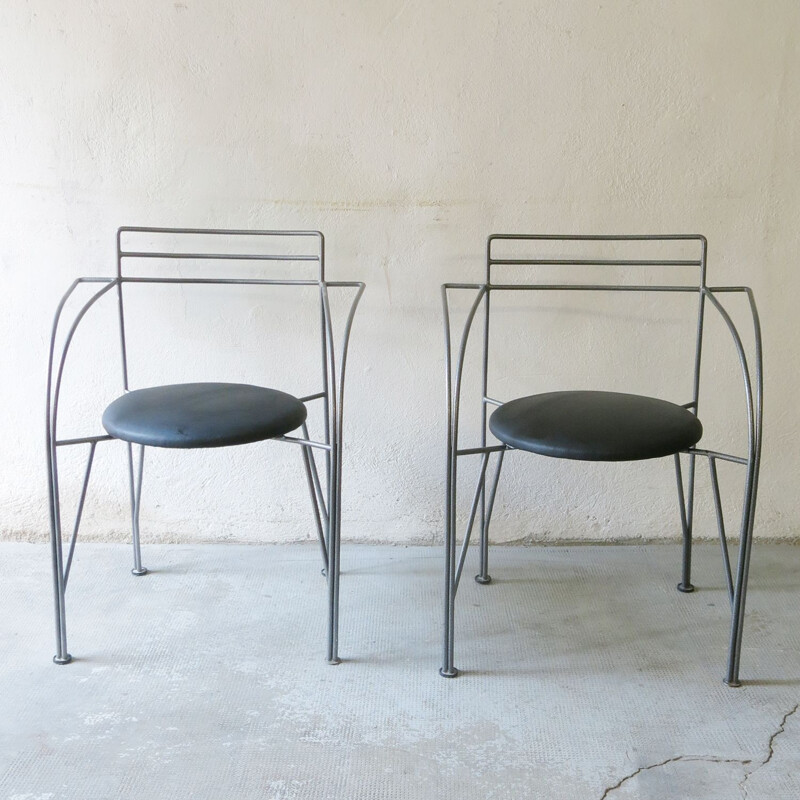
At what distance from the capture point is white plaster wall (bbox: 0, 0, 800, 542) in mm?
2221

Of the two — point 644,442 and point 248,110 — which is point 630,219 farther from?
point 248,110

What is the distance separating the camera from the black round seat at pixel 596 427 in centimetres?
171

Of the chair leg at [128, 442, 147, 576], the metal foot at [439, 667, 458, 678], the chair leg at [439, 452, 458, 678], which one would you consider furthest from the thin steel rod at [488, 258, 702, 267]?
the chair leg at [128, 442, 147, 576]

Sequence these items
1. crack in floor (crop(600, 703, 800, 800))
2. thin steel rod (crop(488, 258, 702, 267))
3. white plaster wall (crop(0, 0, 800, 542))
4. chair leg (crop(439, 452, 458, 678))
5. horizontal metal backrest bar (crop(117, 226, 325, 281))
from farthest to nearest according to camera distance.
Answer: horizontal metal backrest bar (crop(117, 226, 325, 281))
white plaster wall (crop(0, 0, 800, 542))
thin steel rod (crop(488, 258, 702, 267))
chair leg (crop(439, 452, 458, 678))
crack in floor (crop(600, 703, 800, 800))

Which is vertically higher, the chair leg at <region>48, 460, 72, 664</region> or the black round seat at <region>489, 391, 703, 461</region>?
the black round seat at <region>489, 391, 703, 461</region>

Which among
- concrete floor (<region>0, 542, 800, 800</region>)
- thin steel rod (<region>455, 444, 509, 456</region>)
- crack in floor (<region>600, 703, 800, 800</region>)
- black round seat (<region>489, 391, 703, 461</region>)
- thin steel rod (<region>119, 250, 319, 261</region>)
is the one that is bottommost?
concrete floor (<region>0, 542, 800, 800</region>)

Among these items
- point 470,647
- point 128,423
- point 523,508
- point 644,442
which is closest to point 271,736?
point 470,647

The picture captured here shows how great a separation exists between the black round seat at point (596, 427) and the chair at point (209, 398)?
0.39 metres

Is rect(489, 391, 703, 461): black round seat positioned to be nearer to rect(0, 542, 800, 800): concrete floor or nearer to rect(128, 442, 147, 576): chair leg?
rect(0, 542, 800, 800): concrete floor

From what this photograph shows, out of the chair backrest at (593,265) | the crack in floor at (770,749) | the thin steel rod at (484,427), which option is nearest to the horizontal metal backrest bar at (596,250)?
the chair backrest at (593,265)

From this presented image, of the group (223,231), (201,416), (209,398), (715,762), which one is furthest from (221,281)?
(715,762)

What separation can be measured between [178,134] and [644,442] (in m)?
1.44

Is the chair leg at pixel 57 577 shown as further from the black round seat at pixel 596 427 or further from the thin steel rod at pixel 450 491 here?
the black round seat at pixel 596 427

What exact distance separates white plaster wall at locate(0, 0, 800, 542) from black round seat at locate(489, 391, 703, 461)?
477 mm
